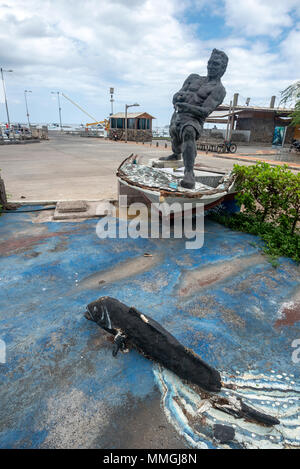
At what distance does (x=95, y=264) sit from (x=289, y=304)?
2.50 meters

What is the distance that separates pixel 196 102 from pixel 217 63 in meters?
0.71

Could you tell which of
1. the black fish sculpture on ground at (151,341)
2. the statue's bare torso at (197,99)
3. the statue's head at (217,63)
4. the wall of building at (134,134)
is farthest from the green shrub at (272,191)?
the wall of building at (134,134)

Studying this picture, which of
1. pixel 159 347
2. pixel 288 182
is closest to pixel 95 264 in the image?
pixel 159 347

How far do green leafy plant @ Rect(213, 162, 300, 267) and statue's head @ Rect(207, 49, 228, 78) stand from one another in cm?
176

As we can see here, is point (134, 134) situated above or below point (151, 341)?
above

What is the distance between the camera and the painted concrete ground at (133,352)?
181 centimetres

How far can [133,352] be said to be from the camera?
238cm

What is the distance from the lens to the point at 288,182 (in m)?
4.51

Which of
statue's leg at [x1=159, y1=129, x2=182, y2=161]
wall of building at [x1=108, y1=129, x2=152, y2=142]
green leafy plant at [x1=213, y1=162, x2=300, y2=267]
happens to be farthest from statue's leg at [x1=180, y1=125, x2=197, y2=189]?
wall of building at [x1=108, y1=129, x2=152, y2=142]

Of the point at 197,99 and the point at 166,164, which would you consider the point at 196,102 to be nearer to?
the point at 197,99

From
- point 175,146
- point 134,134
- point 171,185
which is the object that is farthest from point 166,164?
point 134,134

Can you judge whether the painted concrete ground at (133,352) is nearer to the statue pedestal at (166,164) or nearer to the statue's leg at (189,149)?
the statue's leg at (189,149)

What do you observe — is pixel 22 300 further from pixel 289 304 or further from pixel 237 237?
pixel 237 237

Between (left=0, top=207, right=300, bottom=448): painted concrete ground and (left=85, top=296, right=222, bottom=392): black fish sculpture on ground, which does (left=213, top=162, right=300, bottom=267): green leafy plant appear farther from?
(left=85, top=296, right=222, bottom=392): black fish sculpture on ground
